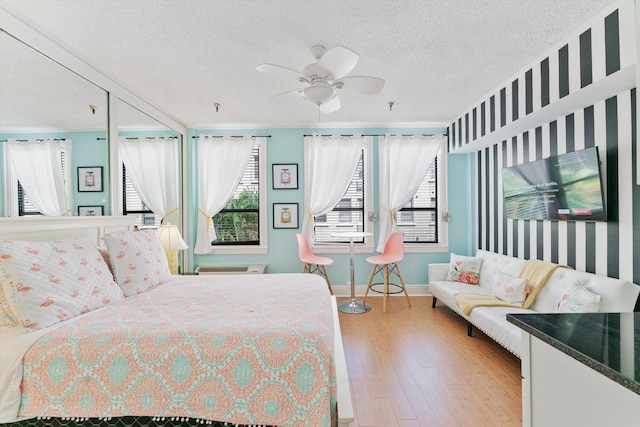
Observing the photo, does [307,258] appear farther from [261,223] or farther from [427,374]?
[427,374]

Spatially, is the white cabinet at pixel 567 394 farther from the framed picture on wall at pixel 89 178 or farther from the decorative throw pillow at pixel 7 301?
the framed picture on wall at pixel 89 178

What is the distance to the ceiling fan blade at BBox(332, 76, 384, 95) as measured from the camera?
237 cm

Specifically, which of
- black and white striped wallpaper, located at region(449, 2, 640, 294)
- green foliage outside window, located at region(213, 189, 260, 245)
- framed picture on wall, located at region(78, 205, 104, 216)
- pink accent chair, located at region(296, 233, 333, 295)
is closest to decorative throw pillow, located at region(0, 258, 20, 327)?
framed picture on wall, located at region(78, 205, 104, 216)

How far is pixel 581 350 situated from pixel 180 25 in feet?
9.50

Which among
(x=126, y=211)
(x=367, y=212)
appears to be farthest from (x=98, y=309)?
(x=367, y=212)

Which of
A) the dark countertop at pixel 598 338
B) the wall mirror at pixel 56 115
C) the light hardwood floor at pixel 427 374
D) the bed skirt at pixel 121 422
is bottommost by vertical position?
the light hardwood floor at pixel 427 374

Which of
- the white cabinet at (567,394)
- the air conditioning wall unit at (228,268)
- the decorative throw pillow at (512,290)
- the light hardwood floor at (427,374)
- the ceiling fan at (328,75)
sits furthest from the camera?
the air conditioning wall unit at (228,268)

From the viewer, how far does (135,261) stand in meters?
2.44

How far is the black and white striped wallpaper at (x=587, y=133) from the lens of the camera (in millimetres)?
2090

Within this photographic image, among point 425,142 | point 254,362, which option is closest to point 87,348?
point 254,362

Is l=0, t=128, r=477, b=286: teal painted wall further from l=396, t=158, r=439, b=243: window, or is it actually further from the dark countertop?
the dark countertop

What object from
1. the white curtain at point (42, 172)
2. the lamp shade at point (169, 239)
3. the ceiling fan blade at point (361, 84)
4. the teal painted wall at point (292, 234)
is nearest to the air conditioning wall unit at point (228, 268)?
the teal painted wall at point (292, 234)

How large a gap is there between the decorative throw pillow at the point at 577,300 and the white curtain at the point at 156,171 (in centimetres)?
439

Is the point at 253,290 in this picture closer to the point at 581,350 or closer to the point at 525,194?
the point at 581,350
